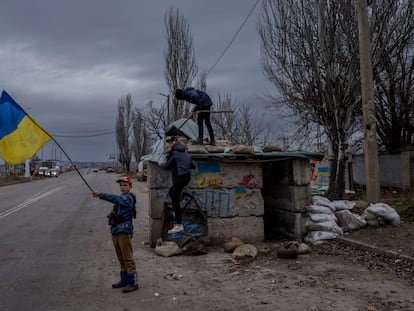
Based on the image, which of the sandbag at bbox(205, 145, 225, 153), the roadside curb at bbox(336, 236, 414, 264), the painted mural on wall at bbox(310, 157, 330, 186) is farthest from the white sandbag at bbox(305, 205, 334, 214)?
the painted mural on wall at bbox(310, 157, 330, 186)

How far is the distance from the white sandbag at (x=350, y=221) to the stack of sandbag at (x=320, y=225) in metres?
0.19

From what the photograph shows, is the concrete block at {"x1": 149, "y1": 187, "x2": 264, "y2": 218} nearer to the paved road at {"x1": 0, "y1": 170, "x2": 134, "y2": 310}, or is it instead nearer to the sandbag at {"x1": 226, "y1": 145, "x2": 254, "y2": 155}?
the sandbag at {"x1": 226, "y1": 145, "x2": 254, "y2": 155}

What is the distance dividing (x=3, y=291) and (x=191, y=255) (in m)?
3.43

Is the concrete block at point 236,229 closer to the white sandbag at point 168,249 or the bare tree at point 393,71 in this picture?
the white sandbag at point 168,249

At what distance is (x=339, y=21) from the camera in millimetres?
13203

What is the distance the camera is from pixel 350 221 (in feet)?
30.5

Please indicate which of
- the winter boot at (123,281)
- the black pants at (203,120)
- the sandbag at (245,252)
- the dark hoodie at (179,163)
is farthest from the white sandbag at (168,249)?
the black pants at (203,120)

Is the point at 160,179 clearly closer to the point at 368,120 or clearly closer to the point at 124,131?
the point at 368,120

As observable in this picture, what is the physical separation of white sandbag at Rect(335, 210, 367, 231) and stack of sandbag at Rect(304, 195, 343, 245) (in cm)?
19

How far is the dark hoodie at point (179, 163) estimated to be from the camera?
815 centimetres

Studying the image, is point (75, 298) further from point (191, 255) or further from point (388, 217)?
point (388, 217)

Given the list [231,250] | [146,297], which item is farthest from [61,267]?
[231,250]

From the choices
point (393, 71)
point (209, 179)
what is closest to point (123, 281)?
point (209, 179)

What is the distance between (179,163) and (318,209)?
3.27 meters
